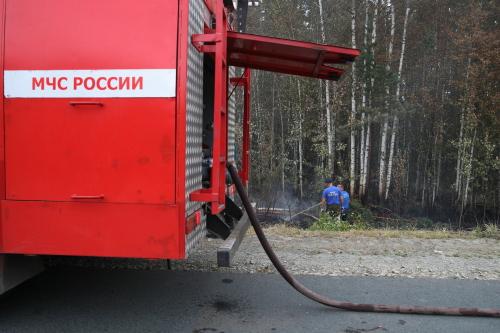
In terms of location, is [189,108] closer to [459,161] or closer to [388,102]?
[388,102]

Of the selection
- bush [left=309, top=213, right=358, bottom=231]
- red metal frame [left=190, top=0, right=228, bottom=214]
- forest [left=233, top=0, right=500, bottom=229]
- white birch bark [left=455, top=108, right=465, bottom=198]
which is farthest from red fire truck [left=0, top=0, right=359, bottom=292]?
white birch bark [left=455, top=108, right=465, bottom=198]

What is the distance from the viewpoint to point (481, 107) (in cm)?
2202

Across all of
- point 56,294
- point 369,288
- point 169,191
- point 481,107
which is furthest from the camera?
point 481,107

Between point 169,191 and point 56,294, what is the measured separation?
2183mm

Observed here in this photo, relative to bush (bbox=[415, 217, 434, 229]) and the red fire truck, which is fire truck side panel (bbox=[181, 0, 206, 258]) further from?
bush (bbox=[415, 217, 434, 229])

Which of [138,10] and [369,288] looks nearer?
[138,10]

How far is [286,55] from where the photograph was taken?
195 inches

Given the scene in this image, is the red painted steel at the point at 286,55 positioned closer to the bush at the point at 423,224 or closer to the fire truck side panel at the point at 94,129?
the fire truck side panel at the point at 94,129

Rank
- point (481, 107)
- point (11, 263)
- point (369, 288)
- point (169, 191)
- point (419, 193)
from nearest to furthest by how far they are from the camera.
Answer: point (169, 191) → point (11, 263) → point (369, 288) → point (481, 107) → point (419, 193)

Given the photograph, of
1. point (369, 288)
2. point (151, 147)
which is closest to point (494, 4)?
point (369, 288)

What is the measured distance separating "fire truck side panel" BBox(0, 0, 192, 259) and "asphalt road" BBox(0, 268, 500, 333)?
2.87 ft

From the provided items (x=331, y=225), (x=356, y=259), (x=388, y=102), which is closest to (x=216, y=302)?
(x=356, y=259)

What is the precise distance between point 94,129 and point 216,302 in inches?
87.9

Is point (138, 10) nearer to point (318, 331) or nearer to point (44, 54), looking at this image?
point (44, 54)
